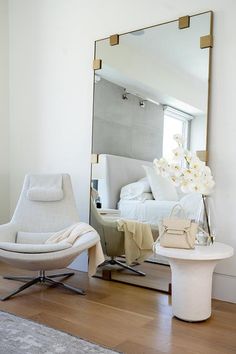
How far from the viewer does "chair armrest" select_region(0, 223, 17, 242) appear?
2.84 m

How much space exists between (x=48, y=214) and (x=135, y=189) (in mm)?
760

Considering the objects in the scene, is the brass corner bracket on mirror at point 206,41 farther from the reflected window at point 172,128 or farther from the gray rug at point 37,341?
the gray rug at point 37,341

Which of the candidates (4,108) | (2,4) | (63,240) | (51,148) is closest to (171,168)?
(63,240)

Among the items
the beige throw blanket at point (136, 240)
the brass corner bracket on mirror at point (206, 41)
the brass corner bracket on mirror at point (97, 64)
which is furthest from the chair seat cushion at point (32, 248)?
the brass corner bracket on mirror at point (206, 41)

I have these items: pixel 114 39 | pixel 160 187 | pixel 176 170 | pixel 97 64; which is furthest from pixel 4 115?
pixel 176 170

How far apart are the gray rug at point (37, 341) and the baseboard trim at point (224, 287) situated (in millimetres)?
1124

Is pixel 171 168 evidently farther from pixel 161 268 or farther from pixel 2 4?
pixel 2 4

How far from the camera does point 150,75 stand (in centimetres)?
296

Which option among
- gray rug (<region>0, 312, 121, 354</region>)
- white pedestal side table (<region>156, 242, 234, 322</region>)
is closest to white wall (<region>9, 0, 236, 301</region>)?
white pedestal side table (<region>156, 242, 234, 322</region>)

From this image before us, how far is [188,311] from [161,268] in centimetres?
68

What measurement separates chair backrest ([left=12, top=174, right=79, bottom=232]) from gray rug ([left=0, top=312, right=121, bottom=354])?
1047 mm

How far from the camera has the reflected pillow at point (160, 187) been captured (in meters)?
2.79

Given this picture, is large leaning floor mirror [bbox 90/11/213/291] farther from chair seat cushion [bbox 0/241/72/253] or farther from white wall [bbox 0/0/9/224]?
white wall [bbox 0/0/9/224]

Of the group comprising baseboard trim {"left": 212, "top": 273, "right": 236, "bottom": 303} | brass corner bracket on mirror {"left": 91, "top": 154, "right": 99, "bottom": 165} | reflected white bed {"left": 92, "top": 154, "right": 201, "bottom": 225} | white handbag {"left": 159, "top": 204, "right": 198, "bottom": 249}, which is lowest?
baseboard trim {"left": 212, "top": 273, "right": 236, "bottom": 303}
